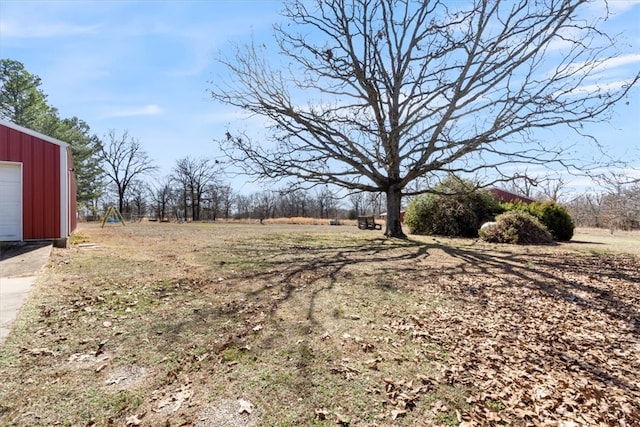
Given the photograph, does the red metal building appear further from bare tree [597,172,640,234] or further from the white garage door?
bare tree [597,172,640,234]

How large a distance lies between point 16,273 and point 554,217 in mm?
16375

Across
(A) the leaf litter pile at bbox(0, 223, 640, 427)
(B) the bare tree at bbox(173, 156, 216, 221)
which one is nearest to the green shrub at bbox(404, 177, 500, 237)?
(A) the leaf litter pile at bbox(0, 223, 640, 427)

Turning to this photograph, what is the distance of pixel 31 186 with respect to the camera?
27.9 feet

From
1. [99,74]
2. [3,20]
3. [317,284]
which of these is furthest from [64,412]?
[99,74]

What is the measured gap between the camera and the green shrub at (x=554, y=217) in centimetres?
1343

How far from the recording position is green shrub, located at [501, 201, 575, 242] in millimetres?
13430

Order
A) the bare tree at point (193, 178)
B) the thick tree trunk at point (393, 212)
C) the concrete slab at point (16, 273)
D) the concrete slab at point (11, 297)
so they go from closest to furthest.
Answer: the concrete slab at point (11, 297) < the concrete slab at point (16, 273) < the thick tree trunk at point (393, 212) < the bare tree at point (193, 178)

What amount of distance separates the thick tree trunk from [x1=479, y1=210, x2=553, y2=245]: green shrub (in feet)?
9.76

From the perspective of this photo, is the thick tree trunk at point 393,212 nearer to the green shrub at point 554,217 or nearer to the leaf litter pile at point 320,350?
the green shrub at point 554,217

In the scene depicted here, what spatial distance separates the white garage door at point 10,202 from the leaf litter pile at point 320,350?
417cm

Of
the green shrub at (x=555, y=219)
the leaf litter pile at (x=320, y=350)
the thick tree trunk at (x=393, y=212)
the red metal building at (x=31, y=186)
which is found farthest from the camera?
the green shrub at (x=555, y=219)

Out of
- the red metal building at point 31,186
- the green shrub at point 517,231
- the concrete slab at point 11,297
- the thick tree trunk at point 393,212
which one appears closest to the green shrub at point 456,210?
the green shrub at point 517,231

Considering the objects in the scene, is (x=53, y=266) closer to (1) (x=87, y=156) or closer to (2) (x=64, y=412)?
(2) (x=64, y=412)

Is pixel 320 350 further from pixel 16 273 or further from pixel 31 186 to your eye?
pixel 31 186
